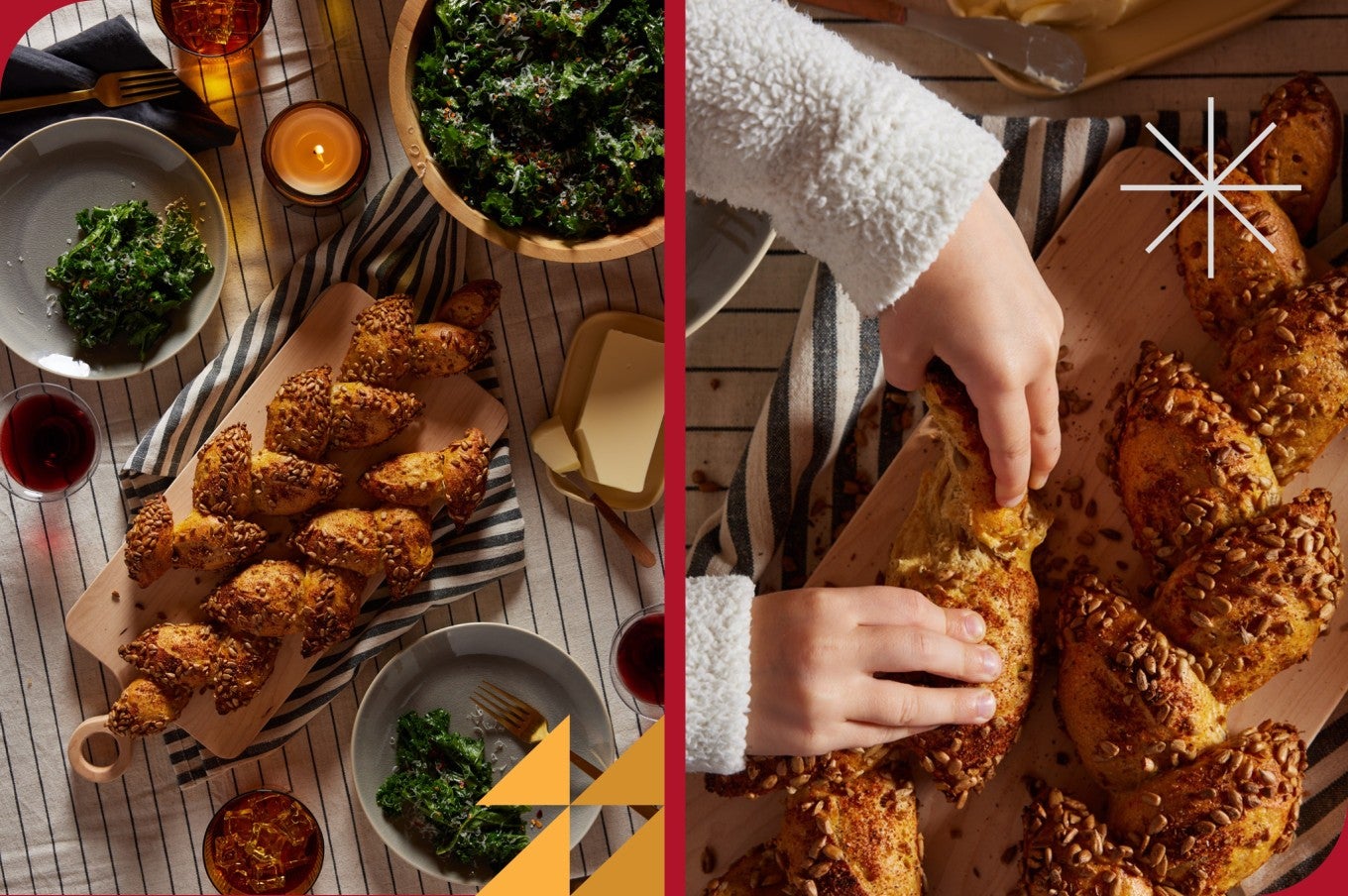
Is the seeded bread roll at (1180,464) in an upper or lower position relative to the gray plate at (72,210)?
lower

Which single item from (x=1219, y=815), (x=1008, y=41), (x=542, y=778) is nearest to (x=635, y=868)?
(x=542, y=778)

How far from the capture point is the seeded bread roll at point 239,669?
110 centimetres

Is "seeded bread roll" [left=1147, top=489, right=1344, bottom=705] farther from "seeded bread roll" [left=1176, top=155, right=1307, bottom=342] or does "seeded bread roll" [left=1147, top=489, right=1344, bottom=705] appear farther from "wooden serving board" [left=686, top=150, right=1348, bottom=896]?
"seeded bread roll" [left=1176, top=155, right=1307, bottom=342]

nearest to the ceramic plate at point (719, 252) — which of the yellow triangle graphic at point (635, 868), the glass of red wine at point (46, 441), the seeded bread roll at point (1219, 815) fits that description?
the yellow triangle graphic at point (635, 868)

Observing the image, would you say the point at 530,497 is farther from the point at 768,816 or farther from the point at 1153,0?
the point at 1153,0

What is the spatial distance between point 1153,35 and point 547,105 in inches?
21.2

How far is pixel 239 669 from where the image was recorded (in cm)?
110

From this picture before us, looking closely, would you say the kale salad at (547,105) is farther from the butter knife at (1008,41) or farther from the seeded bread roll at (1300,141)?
the seeded bread roll at (1300,141)

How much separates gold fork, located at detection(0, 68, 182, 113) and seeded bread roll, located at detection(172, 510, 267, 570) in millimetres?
428

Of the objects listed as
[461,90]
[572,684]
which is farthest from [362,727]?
[461,90]

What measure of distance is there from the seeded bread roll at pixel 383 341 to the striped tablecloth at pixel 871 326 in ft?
1.00

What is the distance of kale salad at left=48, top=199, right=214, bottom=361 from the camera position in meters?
1.08

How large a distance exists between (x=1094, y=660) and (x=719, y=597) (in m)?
0.31

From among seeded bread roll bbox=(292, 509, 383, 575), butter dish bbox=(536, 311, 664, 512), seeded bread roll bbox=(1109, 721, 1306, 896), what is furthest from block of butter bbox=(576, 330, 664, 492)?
seeded bread roll bbox=(1109, 721, 1306, 896)
